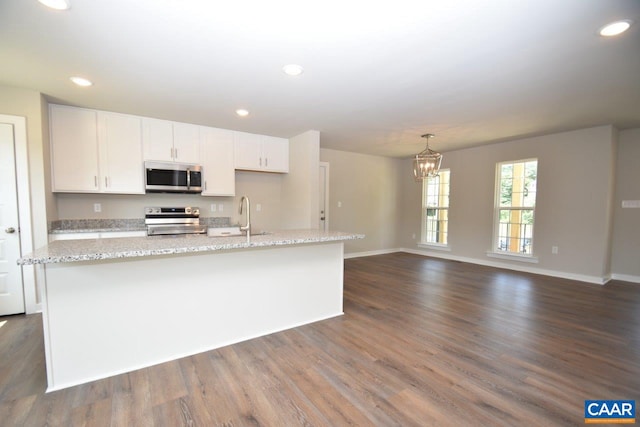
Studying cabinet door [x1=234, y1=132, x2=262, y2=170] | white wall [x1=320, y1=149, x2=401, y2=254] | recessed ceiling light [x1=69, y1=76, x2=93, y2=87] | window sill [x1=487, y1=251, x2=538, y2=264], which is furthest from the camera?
white wall [x1=320, y1=149, x2=401, y2=254]

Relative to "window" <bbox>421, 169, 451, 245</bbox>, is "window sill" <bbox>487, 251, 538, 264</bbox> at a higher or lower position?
lower

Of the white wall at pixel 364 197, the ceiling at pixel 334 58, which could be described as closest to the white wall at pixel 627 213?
the ceiling at pixel 334 58

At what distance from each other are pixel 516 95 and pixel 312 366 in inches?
130

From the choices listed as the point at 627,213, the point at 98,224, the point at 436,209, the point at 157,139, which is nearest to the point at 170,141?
the point at 157,139

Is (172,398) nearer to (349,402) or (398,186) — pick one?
(349,402)

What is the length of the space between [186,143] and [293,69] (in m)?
2.38

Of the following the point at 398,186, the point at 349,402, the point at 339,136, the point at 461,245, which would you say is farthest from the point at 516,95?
the point at 398,186

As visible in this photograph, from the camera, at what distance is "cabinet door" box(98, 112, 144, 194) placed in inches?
136

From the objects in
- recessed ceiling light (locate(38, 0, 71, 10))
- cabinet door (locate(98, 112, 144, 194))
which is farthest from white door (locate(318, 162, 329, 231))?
recessed ceiling light (locate(38, 0, 71, 10))

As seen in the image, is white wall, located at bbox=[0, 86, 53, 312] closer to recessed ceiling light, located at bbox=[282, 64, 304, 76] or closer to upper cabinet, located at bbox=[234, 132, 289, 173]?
upper cabinet, located at bbox=[234, 132, 289, 173]

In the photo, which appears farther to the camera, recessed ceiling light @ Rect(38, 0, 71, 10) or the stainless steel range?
the stainless steel range

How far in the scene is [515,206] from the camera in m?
5.04

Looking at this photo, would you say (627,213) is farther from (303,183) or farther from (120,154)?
(120,154)

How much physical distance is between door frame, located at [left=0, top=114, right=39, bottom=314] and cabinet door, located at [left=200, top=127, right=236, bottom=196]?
5.93ft
